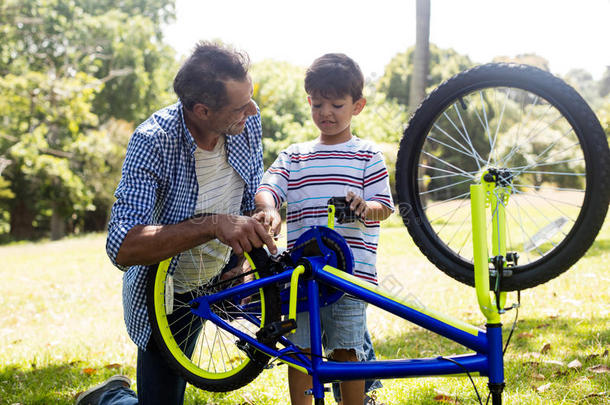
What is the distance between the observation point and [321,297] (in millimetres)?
2197

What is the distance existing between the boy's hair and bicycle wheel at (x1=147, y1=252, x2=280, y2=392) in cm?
85

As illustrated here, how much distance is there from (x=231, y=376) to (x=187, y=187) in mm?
835

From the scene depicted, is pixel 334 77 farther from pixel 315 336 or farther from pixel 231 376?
pixel 231 376

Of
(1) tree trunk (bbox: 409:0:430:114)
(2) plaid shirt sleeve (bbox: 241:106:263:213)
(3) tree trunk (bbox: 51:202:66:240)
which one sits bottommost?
(3) tree trunk (bbox: 51:202:66:240)

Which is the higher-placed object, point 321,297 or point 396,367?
point 321,297

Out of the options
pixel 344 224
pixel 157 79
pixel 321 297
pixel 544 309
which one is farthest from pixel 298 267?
pixel 157 79

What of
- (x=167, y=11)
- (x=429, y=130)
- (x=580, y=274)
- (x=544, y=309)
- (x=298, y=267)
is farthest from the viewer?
(x=167, y=11)

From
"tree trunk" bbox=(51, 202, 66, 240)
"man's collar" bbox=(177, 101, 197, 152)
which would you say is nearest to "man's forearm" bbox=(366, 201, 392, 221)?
"man's collar" bbox=(177, 101, 197, 152)

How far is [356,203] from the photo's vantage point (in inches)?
83.5

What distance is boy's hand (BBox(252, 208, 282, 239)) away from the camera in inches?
86.2

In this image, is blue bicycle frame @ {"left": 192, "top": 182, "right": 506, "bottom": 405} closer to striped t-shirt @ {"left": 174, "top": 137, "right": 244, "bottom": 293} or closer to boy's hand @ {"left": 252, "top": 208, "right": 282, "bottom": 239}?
boy's hand @ {"left": 252, "top": 208, "right": 282, "bottom": 239}

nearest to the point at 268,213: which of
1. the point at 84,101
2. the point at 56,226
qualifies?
the point at 84,101

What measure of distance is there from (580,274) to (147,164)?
195 inches

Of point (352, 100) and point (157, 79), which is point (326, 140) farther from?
point (157, 79)
